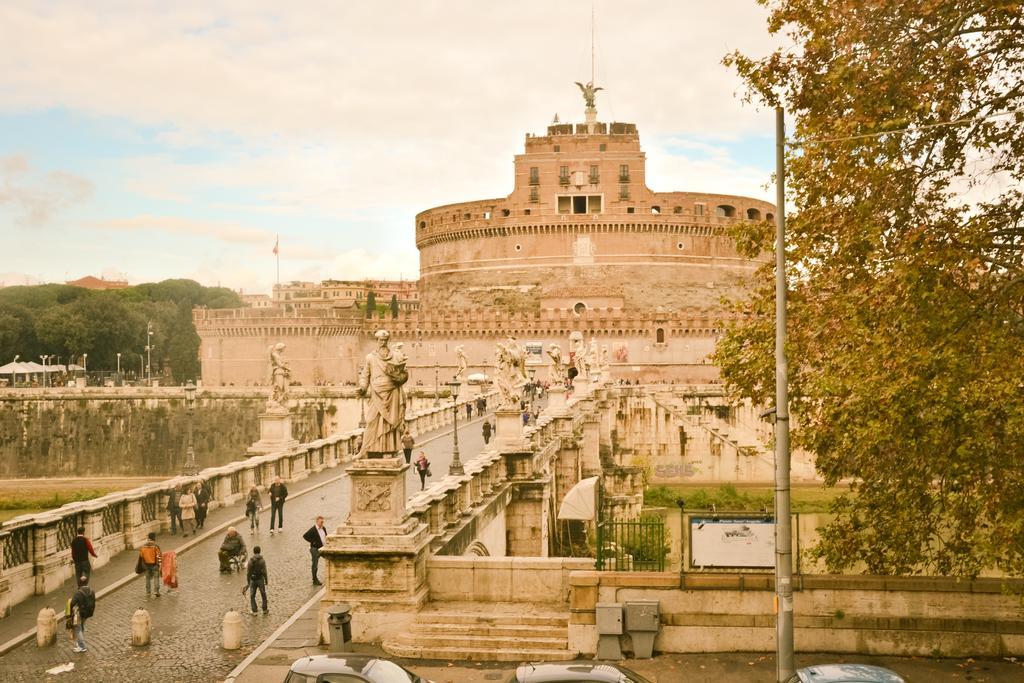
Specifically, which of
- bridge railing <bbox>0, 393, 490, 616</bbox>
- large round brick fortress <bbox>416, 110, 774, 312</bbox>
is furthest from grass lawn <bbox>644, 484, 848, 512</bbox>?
large round brick fortress <bbox>416, 110, 774, 312</bbox>

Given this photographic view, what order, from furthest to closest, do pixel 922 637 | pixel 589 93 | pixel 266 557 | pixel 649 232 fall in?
pixel 589 93 < pixel 649 232 < pixel 266 557 < pixel 922 637

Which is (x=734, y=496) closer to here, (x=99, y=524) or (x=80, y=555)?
(x=99, y=524)

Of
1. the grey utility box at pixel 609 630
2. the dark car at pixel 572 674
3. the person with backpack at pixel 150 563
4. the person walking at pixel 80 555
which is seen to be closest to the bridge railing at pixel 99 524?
the person walking at pixel 80 555

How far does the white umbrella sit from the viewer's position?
17766mm

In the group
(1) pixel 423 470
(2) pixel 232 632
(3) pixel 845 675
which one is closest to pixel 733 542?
(3) pixel 845 675

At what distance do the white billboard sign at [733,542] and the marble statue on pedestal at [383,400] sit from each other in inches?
131

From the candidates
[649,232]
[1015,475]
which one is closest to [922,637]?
[1015,475]

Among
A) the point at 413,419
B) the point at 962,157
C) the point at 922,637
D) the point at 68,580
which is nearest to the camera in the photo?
the point at 922,637

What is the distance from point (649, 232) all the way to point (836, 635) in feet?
249

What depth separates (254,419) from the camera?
57.2 m

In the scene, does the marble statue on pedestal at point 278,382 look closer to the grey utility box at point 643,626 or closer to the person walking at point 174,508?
the person walking at point 174,508

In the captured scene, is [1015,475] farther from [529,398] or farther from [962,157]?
[529,398]

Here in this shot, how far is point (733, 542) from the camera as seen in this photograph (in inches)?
411

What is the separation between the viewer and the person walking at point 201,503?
17156 millimetres
